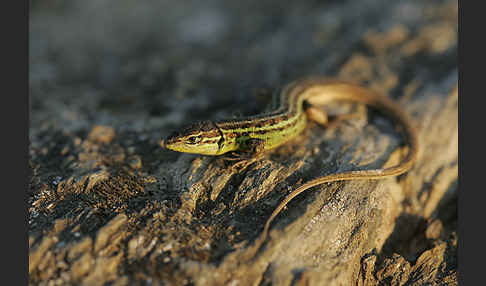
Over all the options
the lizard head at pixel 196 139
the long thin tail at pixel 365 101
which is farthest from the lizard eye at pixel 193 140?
the long thin tail at pixel 365 101

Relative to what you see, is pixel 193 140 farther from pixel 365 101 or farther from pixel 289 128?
pixel 365 101

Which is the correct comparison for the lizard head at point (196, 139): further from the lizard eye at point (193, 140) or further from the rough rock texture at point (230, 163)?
the rough rock texture at point (230, 163)

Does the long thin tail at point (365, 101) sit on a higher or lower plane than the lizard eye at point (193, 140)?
higher

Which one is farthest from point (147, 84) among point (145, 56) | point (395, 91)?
point (395, 91)

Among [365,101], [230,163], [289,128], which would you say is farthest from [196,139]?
[365,101]

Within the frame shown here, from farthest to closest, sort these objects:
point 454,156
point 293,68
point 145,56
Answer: point 145,56 < point 293,68 < point 454,156

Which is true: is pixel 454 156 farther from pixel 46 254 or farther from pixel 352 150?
pixel 46 254

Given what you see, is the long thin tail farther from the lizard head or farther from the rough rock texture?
the lizard head
